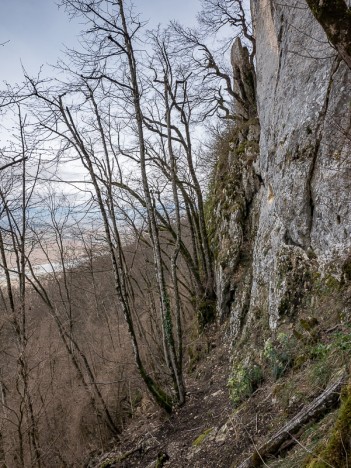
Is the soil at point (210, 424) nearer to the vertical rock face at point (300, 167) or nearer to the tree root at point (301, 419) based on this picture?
the tree root at point (301, 419)

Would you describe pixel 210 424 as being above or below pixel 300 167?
below

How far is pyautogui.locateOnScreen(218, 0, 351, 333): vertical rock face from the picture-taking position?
4949 millimetres

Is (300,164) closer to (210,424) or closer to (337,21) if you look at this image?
(337,21)

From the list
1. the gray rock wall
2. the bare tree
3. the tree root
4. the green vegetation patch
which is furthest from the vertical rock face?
the tree root

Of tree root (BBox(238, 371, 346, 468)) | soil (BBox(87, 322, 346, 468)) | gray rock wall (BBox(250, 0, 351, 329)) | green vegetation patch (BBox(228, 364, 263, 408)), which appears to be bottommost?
soil (BBox(87, 322, 346, 468))

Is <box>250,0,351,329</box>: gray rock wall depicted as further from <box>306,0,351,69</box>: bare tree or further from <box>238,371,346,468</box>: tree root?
<box>238,371,346,468</box>: tree root

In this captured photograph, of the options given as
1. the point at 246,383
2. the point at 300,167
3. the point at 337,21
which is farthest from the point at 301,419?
the point at 300,167

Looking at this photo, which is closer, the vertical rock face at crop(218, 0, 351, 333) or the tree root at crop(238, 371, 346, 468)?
the tree root at crop(238, 371, 346, 468)

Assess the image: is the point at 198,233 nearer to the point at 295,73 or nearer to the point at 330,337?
the point at 295,73

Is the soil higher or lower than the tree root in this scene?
lower

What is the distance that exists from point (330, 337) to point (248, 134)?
779 cm

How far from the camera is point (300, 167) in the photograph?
19.2 feet

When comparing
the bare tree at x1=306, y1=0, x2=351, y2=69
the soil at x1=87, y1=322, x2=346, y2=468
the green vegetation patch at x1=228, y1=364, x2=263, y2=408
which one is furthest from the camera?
the green vegetation patch at x1=228, y1=364, x2=263, y2=408

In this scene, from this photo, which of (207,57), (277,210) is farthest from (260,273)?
(207,57)
